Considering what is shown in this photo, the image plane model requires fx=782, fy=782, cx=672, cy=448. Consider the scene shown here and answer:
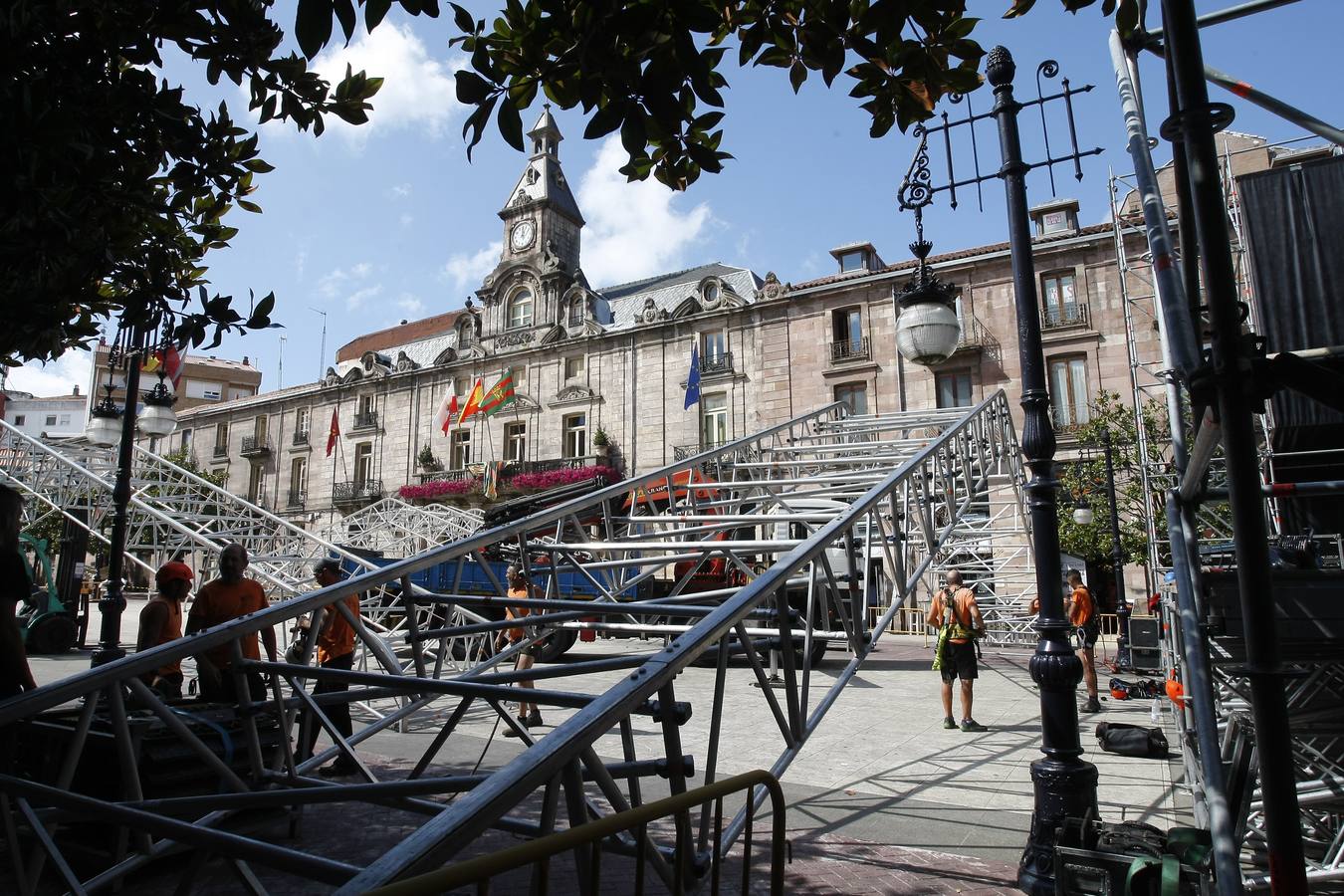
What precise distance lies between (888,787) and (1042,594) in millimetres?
2316

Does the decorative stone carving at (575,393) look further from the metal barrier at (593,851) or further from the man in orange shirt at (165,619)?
the metal barrier at (593,851)

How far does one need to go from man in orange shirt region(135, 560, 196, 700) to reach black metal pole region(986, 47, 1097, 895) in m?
6.32

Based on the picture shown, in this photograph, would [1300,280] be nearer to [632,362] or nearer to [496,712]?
[496,712]

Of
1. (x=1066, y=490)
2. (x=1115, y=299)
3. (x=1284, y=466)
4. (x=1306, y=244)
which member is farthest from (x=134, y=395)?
(x=1115, y=299)

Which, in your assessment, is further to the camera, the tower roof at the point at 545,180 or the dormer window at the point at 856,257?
the tower roof at the point at 545,180

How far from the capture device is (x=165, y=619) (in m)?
6.35

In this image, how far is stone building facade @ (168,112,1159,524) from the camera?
78.2 feet

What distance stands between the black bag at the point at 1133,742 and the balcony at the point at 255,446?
136 ft

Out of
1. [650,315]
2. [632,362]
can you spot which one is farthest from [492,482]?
[650,315]

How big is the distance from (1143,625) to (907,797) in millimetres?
7646

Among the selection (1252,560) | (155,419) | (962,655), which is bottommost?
(962,655)

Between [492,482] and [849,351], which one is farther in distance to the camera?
[492,482]

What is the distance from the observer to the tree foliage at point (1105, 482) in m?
20.1

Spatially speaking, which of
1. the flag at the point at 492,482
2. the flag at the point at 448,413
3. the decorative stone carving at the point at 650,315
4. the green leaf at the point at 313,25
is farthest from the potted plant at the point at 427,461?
the green leaf at the point at 313,25
